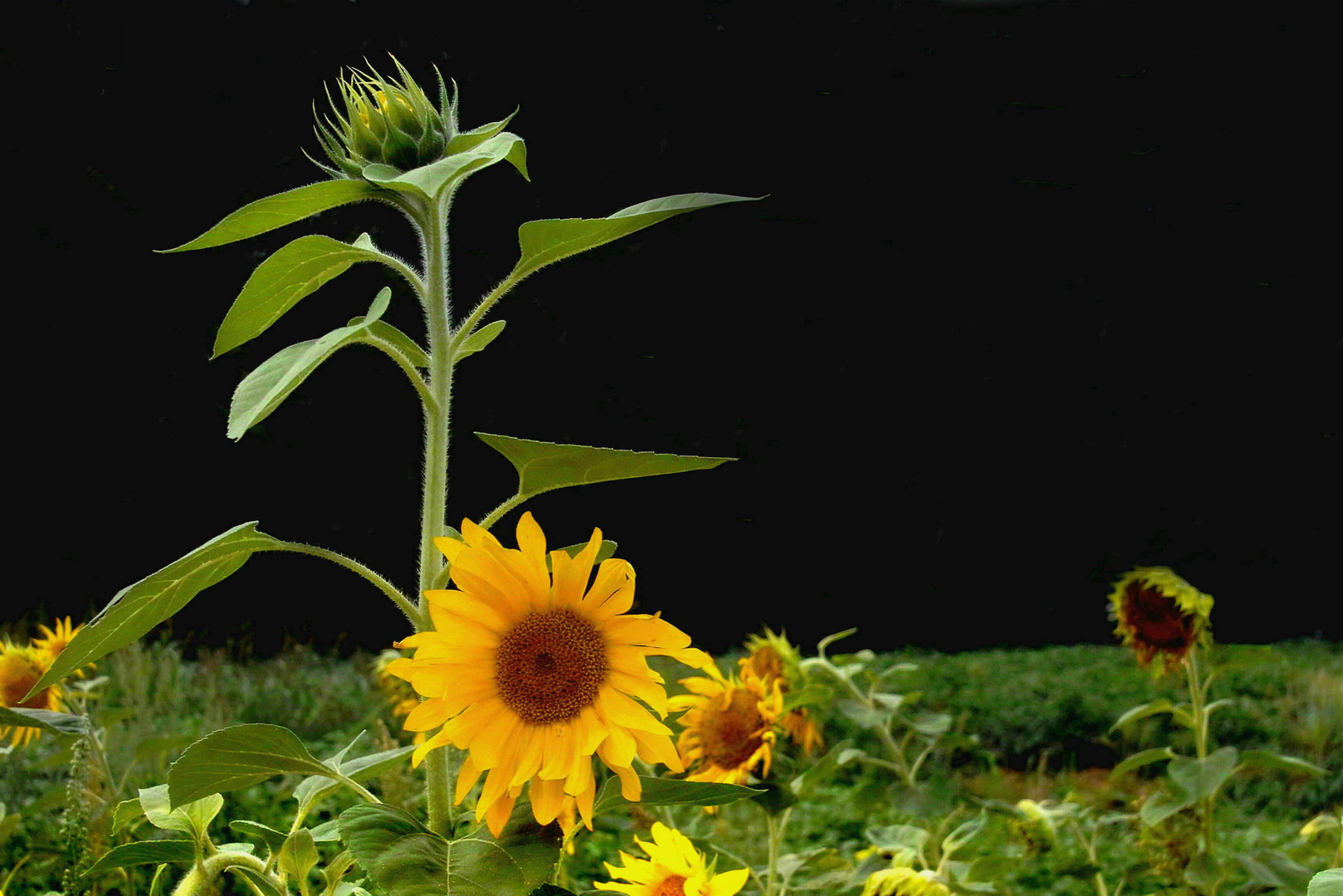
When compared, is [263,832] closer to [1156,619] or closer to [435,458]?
[435,458]

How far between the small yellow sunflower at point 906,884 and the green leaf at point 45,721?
64 centimetres

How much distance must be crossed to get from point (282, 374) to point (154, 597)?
0.50ft

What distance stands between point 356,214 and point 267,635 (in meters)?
1.56

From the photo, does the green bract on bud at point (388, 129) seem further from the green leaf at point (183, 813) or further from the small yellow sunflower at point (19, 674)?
the small yellow sunflower at point (19, 674)

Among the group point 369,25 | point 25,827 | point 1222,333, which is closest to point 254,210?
point 25,827

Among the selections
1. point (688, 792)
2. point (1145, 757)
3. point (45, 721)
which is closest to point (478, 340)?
point (688, 792)

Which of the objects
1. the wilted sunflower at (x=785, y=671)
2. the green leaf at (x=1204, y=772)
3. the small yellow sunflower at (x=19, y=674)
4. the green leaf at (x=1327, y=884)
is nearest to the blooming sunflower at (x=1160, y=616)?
the green leaf at (x=1204, y=772)

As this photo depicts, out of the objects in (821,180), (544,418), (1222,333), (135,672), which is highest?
(821,180)

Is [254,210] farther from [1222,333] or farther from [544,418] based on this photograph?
[1222,333]

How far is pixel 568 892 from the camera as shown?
0.69 meters

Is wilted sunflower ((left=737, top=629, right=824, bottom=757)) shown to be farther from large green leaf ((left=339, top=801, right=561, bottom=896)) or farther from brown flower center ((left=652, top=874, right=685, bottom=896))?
large green leaf ((left=339, top=801, right=561, bottom=896))

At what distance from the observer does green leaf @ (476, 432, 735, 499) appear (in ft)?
2.11

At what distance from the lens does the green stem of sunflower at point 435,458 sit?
725 millimetres

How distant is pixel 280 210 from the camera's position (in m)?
0.64
